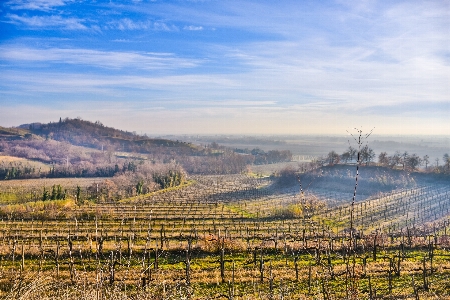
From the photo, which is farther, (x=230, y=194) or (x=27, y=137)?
(x=27, y=137)

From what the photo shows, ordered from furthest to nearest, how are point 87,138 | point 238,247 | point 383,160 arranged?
point 87,138 → point 383,160 → point 238,247

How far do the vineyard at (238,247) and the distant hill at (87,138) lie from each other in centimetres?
8707

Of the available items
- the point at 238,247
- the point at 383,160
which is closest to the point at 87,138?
the point at 383,160

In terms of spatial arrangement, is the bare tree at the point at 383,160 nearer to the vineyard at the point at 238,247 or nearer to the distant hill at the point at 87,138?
the vineyard at the point at 238,247

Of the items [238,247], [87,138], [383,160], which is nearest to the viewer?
[238,247]

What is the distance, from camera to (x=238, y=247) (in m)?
21.3

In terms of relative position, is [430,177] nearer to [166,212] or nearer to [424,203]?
[424,203]

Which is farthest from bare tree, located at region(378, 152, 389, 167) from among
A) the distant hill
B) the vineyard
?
the distant hill

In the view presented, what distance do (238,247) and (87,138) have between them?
157581mm

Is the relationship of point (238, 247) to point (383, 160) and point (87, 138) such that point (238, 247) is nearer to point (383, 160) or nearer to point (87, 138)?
point (383, 160)

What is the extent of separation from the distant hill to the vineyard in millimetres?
87070

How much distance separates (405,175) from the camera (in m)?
64.6

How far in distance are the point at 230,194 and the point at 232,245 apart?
40182 mm

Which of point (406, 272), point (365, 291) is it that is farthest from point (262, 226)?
point (365, 291)
